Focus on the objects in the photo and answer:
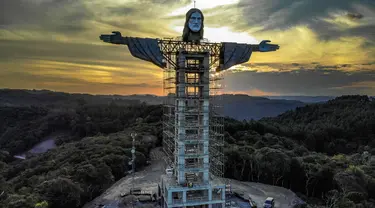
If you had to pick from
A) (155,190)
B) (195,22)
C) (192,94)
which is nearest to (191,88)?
(192,94)

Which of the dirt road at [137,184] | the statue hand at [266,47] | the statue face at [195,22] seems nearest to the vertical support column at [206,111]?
the statue face at [195,22]

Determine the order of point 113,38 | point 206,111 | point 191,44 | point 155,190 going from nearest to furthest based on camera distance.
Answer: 1. point 113,38
2. point 191,44
3. point 206,111
4. point 155,190

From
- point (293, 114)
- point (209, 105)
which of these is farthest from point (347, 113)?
point (209, 105)

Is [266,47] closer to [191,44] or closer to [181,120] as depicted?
[191,44]

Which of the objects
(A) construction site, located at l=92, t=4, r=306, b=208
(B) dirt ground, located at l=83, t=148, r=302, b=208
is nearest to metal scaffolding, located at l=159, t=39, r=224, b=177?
(A) construction site, located at l=92, t=4, r=306, b=208

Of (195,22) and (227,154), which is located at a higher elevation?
(195,22)

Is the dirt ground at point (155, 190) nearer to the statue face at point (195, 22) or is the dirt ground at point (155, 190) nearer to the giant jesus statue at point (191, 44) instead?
the giant jesus statue at point (191, 44)
